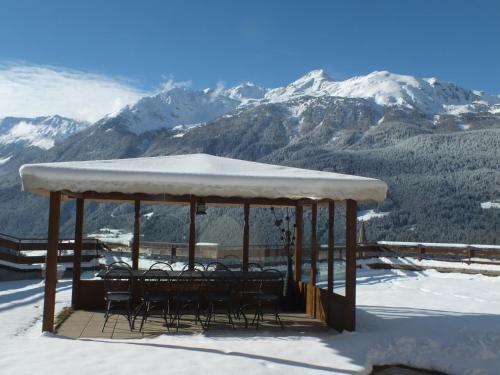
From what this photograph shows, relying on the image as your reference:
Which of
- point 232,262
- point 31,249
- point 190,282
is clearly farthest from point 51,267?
point 31,249

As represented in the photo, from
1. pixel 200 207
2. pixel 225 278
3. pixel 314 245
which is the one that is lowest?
Result: pixel 225 278

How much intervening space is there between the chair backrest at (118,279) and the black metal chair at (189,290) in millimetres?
638

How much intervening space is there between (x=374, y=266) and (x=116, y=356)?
1226 centimetres

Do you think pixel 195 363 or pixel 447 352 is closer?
pixel 195 363

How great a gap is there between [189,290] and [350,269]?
2.43 metres

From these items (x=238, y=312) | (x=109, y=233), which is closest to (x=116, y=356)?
(x=238, y=312)

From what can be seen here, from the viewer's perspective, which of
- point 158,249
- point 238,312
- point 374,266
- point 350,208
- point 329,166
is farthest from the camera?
point 329,166

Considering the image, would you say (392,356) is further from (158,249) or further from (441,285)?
(441,285)

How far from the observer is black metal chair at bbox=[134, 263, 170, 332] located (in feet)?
22.4

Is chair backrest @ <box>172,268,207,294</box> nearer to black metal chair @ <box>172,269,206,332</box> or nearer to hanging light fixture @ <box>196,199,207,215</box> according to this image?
black metal chair @ <box>172,269,206,332</box>

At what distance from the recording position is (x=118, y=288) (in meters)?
8.03

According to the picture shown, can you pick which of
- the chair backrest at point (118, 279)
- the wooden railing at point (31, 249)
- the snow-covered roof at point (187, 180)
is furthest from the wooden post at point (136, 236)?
the wooden railing at point (31, 249)

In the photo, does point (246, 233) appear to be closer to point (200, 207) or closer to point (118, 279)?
point (200, 207)

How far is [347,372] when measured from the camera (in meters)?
5.12
